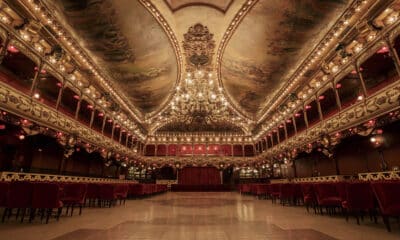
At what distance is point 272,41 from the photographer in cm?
1219

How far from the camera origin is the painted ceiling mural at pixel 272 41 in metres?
9.51

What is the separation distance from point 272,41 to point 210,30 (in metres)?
5.07

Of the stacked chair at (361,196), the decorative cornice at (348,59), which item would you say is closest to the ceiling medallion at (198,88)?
the decorative cornice at (348,59)

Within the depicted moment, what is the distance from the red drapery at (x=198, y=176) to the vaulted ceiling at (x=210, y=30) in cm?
1074

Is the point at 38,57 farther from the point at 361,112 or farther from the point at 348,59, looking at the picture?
the point at 348,59

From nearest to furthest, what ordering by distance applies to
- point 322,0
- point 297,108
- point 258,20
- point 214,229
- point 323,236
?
point 323,236, point 214,229, point 322,0, point 258,20, point 297,108

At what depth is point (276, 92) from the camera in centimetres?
1616

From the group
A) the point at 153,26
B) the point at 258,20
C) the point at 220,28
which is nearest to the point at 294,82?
the point at 258,20

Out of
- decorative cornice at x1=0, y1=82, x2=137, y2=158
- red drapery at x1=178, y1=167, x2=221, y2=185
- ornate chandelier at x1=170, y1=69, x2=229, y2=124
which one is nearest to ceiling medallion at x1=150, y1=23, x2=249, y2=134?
ornate chandelier at x1=170, y1=69, x2=229, y2=124

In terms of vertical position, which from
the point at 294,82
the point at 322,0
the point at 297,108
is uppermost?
the point at 322,0

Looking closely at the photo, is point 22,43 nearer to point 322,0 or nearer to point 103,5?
point 103,5

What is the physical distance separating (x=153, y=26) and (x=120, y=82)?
5.32 meters

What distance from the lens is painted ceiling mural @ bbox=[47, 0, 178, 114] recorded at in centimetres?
952

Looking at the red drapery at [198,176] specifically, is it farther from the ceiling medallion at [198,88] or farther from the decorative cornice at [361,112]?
the decorative cornice at [361,112]
